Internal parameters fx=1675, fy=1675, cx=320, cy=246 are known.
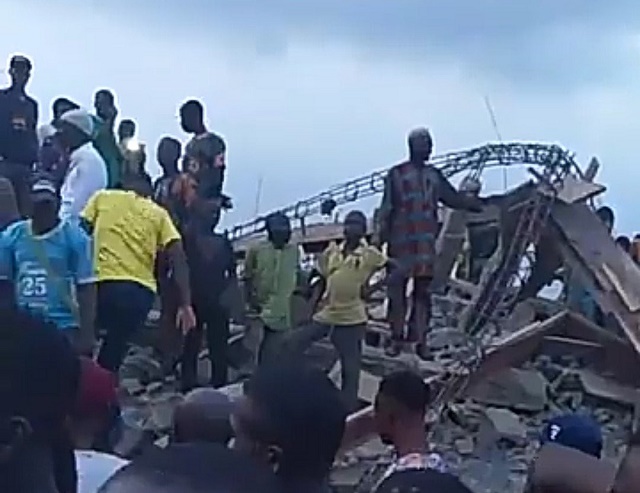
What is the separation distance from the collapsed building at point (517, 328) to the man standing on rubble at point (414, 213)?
573 millimetres

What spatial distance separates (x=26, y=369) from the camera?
11.1ft

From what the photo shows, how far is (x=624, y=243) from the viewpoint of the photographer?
1443cm

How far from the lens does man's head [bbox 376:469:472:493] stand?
335 cm

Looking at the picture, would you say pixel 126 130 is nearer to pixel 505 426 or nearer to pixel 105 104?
pixel 105 104

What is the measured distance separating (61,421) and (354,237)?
7682mm

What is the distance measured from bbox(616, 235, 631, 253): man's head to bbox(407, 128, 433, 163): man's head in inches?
131

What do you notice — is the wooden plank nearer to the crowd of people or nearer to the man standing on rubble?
the crowd of people

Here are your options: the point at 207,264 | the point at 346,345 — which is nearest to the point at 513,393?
the point at 346,345

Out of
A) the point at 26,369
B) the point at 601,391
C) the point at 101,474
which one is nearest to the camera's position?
the point at 26,369

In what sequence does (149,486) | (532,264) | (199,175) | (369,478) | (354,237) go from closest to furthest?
1. (149,486)
2. (369,478)
3. (199,175)
4. (354,237)
5. (532,264)

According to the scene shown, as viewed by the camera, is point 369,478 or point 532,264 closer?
point 369,478

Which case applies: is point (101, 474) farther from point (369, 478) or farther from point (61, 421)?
point (369, 478)

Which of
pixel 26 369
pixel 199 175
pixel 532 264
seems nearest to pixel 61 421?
pixel 26 369

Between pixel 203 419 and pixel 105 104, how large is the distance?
7.23 metres
